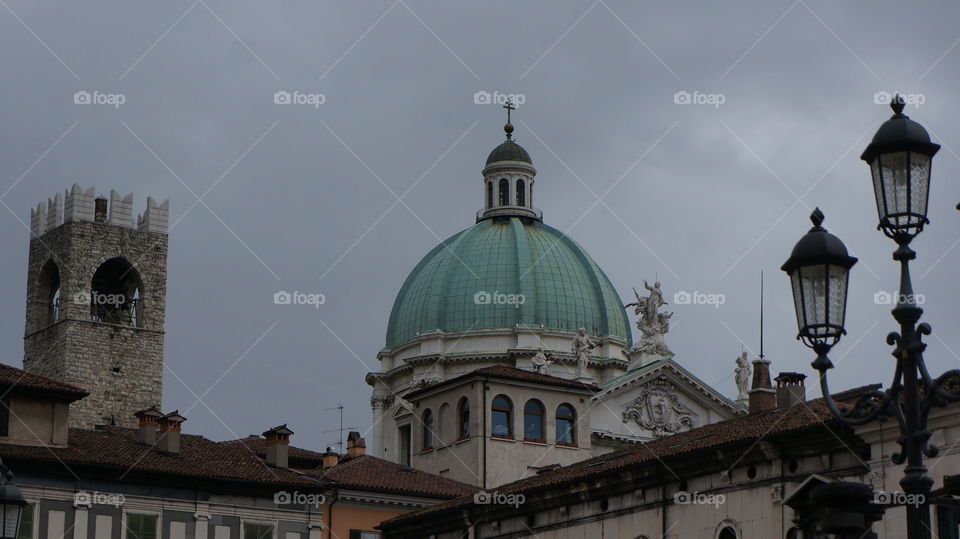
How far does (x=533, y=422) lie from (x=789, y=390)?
19.7 metres

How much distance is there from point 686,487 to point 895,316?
74.9 ft

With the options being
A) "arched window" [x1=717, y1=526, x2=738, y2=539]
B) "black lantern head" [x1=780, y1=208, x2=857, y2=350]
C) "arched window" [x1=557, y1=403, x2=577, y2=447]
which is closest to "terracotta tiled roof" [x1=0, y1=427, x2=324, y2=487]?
"arched window" [x1=717, y1=526, x2=738, y2=539]

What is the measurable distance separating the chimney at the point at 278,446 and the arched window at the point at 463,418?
1176 centimetres

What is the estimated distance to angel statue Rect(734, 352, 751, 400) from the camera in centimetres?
7669

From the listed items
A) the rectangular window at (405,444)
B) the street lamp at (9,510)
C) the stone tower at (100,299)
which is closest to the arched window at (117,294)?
the stone tower at (100,299)

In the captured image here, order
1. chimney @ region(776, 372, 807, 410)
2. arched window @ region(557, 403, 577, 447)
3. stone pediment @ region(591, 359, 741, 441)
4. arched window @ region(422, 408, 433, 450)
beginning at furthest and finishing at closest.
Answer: stone pediment @ region(591, 359, 741, 441)
arched window @ region(422, 408, 433, 450)
arched window @ region(557, 403, 577, 447)
chimney @ region(776, 372, 807, 410)

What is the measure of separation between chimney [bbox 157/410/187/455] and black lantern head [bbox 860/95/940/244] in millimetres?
33484

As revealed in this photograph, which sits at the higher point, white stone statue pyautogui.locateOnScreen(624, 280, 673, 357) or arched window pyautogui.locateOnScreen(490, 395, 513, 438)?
white stone statue pyautogui.locateOnScreen(624, 280, 673, 357)

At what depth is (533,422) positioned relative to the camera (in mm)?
60188

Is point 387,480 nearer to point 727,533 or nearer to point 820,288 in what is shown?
point 727,533

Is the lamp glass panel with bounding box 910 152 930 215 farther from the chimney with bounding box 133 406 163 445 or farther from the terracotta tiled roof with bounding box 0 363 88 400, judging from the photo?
the chimney with bounding box 133 406 163 445

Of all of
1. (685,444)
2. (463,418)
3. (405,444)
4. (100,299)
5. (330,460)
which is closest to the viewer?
(685,444)
